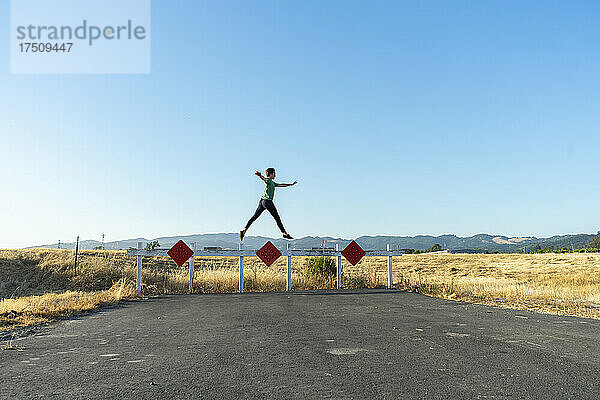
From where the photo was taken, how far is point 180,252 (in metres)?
17.5

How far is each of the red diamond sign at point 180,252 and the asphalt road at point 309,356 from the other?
22.0 ft

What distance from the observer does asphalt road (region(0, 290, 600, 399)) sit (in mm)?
4560

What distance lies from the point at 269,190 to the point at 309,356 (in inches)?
267

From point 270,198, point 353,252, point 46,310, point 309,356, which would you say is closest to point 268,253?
point 353,252

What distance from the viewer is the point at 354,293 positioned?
1620 centimetres

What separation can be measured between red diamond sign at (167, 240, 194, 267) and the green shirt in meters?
6.45

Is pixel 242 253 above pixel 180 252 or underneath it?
underneath

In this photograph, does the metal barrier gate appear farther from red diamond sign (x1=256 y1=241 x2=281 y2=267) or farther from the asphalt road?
the asphalt road

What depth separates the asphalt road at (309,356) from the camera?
15.0 ft

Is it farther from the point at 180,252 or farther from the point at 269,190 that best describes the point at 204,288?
the point at 269,190

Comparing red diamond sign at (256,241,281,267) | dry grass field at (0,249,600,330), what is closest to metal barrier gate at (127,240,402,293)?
red diamond sign at (256,241,281,267)

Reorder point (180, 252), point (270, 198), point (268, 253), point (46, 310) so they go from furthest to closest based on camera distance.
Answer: point (268, 253) < point (180, 252) < point (270, 198) < point (46, 310)

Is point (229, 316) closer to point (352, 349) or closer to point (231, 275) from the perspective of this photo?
point (352, 349)

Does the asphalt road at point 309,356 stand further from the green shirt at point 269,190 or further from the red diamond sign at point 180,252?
the red diamond sign at point 180,252
